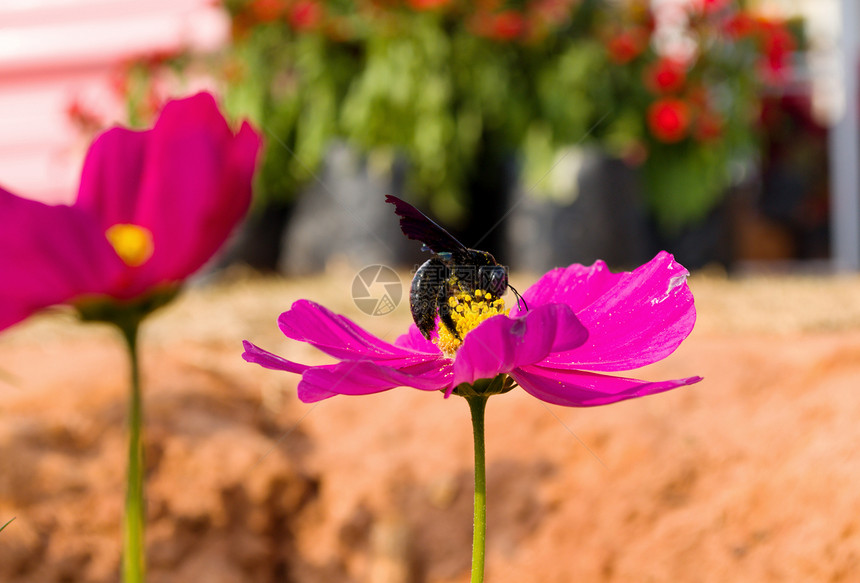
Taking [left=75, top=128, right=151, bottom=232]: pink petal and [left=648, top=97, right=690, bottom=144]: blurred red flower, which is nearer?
[left=75, top=128, right=151, bottom=232]: pink petal

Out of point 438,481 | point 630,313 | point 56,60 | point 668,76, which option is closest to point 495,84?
point 668,76

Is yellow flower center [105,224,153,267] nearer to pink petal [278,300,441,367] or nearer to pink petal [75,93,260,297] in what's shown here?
pink petal [75,93,260,297]

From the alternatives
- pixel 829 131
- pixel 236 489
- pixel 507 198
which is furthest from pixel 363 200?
pixel 829 131

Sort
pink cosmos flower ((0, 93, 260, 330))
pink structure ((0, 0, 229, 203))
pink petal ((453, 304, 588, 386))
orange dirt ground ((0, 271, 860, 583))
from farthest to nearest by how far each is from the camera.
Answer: pink structure ((0, 0, 229, 203)) < orange dirt ground ((0, 271, 860, 583)) < pink cosmos flower ((0, 93, 260, 330)) < pink petal ((453, 304, 588, 386))

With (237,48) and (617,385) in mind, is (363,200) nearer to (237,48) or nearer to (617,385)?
(237,48)

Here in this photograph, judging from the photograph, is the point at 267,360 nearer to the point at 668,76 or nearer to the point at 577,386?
the point at 577,386

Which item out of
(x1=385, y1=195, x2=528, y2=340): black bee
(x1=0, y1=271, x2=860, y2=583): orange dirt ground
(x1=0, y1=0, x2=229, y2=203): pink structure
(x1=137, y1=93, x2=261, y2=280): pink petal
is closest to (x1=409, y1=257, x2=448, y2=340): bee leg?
(x1=385, y1=195, x2=528, y2=340): black bee
